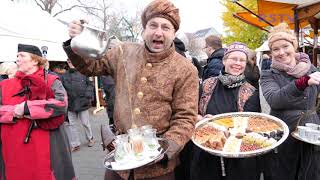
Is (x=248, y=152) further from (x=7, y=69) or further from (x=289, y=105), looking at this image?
(x=7, y=69)

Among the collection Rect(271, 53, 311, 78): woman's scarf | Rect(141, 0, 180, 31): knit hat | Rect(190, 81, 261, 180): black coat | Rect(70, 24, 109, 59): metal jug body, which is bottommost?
Rect(190, 81, 261, 180): black coat

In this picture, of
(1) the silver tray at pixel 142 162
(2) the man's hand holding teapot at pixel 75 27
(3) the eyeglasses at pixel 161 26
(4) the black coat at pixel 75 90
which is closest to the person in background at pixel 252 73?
(3) the eyeglasses at pixel 161 26

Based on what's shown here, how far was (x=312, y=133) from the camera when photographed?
2510 mm

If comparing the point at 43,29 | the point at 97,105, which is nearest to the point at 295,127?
the point at 43,29

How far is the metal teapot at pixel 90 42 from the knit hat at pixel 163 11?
1.25 feet

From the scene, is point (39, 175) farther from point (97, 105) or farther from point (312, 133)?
point (97, 105)

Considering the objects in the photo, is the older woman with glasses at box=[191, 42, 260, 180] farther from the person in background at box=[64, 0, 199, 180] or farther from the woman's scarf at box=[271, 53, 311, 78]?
the person in background at box=[64, 0, 199, 180]

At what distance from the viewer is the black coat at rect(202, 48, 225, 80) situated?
4.38 m

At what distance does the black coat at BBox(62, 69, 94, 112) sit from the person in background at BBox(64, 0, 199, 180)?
16.7 feet

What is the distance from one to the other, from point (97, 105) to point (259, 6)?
7811 millimetres

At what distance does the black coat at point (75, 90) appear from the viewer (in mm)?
7246

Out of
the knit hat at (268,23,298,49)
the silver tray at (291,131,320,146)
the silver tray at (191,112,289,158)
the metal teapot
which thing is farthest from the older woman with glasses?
the metal teapot

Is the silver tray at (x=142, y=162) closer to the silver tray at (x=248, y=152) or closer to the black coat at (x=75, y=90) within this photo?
the silver tray at (x=248, y=152)

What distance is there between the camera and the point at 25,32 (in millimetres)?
9969
